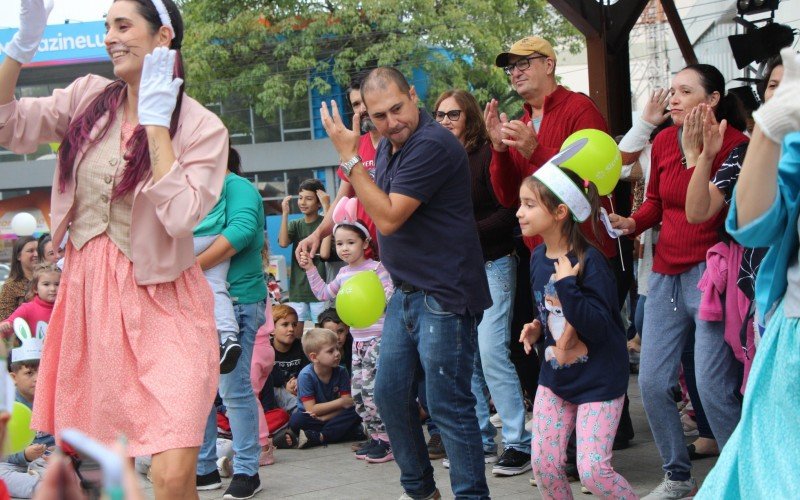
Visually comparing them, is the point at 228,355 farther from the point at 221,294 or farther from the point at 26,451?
the point at 26,451

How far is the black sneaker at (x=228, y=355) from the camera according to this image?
6.02 meters

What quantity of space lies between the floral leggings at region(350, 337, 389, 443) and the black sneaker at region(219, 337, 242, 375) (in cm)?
128

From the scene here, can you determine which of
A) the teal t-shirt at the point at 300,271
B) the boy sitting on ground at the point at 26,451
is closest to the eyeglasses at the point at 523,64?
the boy sitting on ground at the point at 26,451

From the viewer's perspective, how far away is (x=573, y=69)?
44219mm

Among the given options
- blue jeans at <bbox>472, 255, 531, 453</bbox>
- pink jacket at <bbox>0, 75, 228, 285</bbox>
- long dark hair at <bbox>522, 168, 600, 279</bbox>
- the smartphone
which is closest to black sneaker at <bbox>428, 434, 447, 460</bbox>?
blue jeans at <bbox>472, 255, 531, 453</bbox>

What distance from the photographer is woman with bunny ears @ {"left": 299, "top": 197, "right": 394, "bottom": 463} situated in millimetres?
7197

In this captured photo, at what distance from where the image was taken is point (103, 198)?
3723mm

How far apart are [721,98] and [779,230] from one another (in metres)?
2.53

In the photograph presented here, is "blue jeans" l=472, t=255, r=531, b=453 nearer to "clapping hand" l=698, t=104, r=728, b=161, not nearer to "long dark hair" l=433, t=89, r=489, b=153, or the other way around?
"long dark hair" l=433, t=89, r=489, b=153

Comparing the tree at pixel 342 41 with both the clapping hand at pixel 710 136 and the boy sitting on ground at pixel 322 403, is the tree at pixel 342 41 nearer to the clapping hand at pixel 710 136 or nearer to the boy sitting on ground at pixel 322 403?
the boy sitting on ground at pixel 322 403

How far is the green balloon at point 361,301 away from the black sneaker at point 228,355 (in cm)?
76

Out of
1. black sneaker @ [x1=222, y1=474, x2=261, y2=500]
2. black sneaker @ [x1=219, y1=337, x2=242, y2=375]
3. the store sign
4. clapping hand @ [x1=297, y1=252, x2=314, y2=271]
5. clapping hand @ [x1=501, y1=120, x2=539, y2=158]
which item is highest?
the store sign

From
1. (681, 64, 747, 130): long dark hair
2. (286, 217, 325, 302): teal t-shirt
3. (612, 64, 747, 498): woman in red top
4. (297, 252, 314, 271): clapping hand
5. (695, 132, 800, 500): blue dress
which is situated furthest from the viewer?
(286, 217, 325, 302): teal t-shirt

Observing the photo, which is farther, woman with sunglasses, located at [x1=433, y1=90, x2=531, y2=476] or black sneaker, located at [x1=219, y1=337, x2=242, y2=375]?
woman with sunglasses, located at [x1=433, y1=90, x2=531, y2=476]
